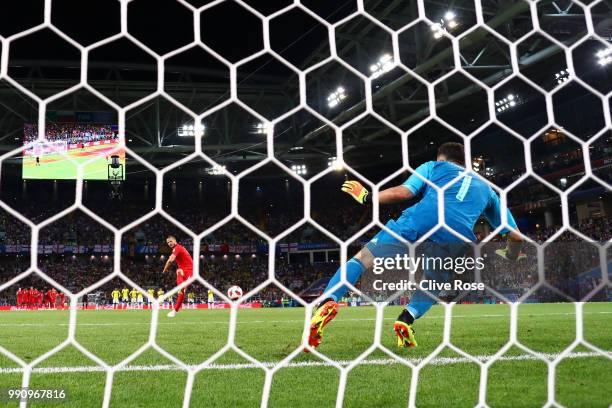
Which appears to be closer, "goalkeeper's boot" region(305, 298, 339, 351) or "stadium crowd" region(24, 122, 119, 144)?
"goalkeeper's boot" region(305, 298, 339, 351)

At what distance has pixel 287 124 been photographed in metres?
21.7

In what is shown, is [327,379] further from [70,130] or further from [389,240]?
[70,130]

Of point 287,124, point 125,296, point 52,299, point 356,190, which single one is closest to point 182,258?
point 356,190

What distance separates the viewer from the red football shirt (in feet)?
26.4

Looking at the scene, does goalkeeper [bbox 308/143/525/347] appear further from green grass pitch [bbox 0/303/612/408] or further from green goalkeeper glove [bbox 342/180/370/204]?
green goalkeeper glove [bbox 342/180/370/204]

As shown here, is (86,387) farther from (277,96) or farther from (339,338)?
(277,96)

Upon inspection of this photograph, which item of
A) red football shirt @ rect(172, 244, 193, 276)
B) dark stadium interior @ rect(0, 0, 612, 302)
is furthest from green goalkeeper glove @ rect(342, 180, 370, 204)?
red football shirt @ rect(172, 244, 193, 276)

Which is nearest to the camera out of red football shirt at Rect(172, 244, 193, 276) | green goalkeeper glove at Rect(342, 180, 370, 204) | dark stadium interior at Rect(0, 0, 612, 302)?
green goalkeeper glove at Rect(342, 180, 370, 204)

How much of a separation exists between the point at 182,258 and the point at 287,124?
1417 centimetres

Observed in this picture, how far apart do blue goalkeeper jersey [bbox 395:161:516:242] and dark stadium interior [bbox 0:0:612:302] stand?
1.11 m

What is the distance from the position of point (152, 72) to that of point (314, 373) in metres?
18.3

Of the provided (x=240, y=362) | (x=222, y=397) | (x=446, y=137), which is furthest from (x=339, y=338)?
(x=446, y=137)

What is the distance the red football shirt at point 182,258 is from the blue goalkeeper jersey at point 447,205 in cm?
543

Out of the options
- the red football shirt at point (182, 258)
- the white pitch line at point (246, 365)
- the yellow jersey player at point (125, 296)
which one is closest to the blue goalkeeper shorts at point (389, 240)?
the white pitch line at point (246, 365)
